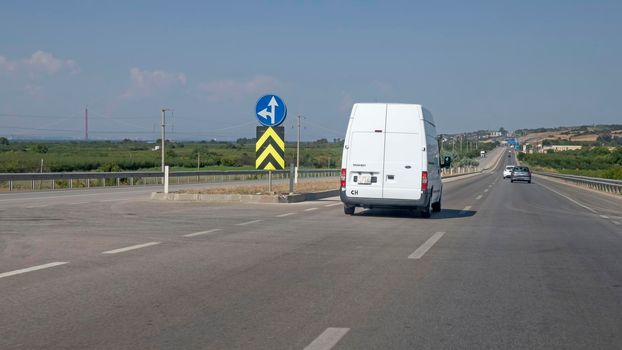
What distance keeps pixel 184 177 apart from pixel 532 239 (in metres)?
38.6

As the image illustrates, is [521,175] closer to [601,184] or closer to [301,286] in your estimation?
[601,184]

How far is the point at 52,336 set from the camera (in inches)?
250

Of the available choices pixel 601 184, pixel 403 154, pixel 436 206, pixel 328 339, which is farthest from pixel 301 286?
pixel 601 184

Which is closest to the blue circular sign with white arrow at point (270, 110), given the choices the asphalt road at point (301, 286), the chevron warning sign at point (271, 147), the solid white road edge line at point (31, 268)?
the chevron warning sign at point (271, 147)

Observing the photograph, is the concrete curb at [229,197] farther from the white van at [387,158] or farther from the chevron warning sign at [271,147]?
the white van at [387,158]

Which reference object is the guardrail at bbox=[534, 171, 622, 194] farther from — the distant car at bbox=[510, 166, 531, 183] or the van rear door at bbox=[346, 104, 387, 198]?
the van rear door at bbox=[346, 104, 387, 198]

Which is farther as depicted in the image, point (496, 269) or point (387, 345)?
point (496, 269)

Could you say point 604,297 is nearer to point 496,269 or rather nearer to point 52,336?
point 496,269

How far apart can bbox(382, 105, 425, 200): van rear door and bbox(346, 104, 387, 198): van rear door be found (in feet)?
0.57

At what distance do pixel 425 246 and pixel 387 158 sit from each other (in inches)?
232

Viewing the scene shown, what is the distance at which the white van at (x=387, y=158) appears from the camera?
18406 mm

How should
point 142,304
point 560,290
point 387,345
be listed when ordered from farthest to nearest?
1. point 560,290
2. point 142,304
3. point 387,345

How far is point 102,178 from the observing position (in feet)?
139

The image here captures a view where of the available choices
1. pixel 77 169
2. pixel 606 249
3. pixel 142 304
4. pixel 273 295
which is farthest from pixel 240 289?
pixel 77 169
